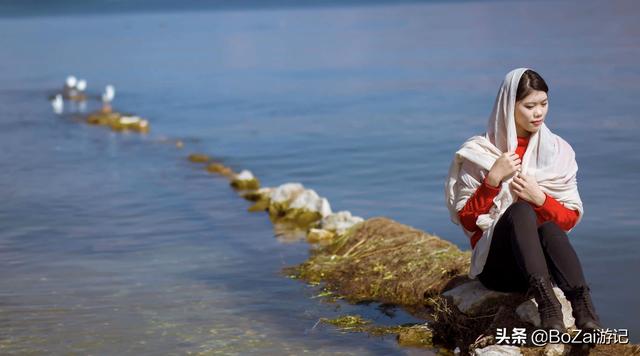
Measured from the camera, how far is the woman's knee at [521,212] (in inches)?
Result: 248

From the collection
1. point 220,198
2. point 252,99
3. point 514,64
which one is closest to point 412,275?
point 220,198

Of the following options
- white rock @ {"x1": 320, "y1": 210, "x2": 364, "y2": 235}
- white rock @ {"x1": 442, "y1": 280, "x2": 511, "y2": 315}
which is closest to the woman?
white rock @ {"x1": 442, "y1": 280, "x2": 511, "y2": 315}

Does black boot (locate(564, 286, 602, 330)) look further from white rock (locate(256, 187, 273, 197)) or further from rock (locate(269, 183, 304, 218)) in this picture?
white rock (locate(256, 187, 273, 197))

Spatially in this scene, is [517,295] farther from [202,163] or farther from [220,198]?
[202,163]

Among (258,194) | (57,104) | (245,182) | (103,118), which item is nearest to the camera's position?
(258,194)

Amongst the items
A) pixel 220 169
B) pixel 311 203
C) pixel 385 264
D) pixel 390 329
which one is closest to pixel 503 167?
pixel 390 329

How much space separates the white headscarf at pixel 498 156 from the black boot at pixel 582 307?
574 mm

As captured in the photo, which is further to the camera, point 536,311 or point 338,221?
point 338,221

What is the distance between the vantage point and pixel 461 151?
667 cm

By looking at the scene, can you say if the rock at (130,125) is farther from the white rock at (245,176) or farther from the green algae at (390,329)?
the green algae at (390,329)

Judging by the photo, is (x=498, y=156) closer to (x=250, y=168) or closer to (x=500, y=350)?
(x=500, y=350)

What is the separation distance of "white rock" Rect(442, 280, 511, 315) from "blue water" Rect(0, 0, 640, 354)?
0.58 metres

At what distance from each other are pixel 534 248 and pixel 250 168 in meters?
9.12

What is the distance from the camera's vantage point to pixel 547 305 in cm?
612
